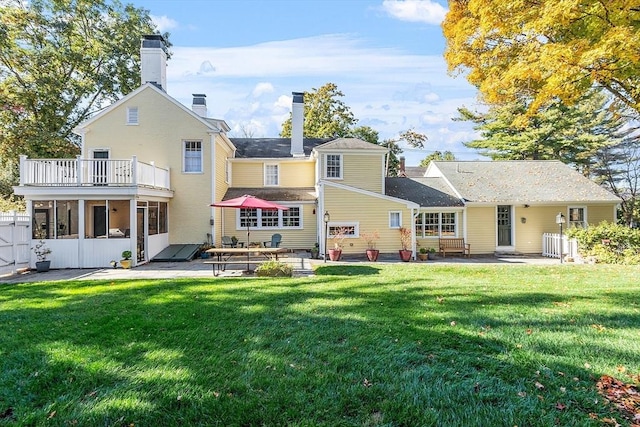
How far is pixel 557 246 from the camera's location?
1733 cm

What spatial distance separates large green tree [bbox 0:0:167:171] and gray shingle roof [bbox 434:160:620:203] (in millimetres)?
22172

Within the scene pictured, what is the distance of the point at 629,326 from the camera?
4824 millimetres

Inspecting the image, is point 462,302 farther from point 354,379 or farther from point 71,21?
point 71,21

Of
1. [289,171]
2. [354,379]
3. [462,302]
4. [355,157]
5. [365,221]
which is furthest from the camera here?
[289,171]

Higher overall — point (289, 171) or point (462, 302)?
point (289, 171)

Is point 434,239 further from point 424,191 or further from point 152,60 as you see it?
point 152,60

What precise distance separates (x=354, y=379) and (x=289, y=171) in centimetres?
1851

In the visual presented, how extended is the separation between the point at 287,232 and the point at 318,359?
15.1 metres

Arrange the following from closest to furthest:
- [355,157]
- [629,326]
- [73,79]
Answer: [629,326] → [355,157] → [73,79]

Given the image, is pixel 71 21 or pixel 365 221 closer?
pixel 365 221

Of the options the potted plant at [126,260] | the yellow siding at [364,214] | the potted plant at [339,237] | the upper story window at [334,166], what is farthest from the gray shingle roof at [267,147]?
the potted plant at [126,260]

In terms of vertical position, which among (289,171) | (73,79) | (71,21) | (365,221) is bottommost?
(365,221)

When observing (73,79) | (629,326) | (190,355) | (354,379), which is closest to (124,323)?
(190,355)

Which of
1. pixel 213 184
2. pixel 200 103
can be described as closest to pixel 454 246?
pixel 213 184
